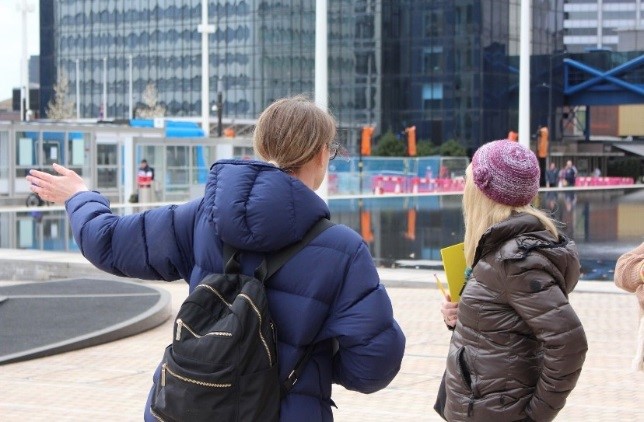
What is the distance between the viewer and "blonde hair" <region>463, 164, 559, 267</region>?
13.0 feet

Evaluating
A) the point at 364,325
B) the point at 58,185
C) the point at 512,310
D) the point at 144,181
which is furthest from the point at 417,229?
the point at 364,325

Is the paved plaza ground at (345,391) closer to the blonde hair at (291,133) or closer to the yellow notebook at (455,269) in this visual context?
the yellow notebook at (455,269)

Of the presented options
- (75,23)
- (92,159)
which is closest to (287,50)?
(75,23)

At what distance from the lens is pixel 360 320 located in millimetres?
3168

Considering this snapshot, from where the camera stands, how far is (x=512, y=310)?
12.3 feet

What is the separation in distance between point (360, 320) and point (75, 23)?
103m

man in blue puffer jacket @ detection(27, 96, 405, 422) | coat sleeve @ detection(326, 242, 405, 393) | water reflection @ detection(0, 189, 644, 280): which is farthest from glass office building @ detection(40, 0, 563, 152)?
coat sleeve @ detection(326, 242, 405, 393)

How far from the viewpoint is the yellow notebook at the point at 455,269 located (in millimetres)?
4109

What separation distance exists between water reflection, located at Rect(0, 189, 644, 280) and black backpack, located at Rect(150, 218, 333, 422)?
15.6m

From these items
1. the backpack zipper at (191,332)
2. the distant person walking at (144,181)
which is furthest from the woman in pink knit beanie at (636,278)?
the distant person walking at (144,181)

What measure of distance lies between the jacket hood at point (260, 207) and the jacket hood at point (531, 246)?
81 centimetres

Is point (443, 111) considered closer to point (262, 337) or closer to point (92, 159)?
point (92, 159)

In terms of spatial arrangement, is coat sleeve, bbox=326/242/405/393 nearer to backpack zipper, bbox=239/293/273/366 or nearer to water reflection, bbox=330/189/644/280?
backpack zipper, bbox=239/293/273/366

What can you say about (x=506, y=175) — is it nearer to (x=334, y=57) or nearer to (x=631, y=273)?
(x=631, y=273)
